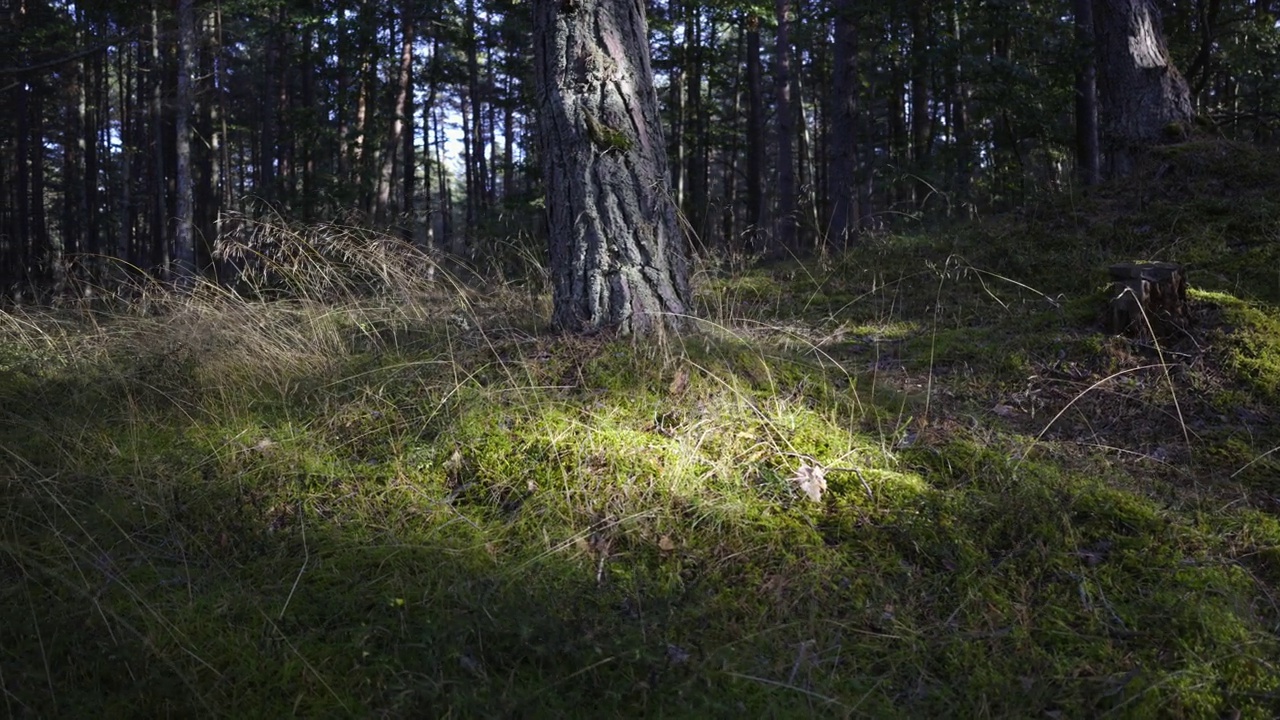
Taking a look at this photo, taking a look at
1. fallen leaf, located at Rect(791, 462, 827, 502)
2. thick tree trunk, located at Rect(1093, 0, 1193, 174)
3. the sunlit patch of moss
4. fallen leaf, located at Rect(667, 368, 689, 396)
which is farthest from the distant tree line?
the sunlit patch of moss

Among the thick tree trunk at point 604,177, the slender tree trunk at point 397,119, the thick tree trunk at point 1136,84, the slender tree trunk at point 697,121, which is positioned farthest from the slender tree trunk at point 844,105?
the slender tree trunk at point 397,119

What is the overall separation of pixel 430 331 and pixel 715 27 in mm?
19943

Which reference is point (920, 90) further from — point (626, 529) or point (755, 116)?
point (626, 529)

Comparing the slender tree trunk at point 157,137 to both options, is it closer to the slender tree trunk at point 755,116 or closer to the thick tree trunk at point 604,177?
the thick tree trunk at point 604,177

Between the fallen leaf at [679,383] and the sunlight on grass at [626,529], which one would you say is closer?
the sunlight on grass at [626,529]

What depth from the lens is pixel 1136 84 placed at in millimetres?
7461

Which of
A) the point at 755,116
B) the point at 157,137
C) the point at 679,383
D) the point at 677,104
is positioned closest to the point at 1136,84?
the point at 679,383

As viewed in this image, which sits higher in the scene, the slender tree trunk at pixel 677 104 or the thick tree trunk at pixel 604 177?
the slender tree trunk at pixel 677 104

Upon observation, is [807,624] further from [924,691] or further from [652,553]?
[652,553]

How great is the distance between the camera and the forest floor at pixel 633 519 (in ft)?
7.71

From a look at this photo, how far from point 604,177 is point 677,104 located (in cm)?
1967

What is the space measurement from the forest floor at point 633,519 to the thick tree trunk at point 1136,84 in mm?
3060

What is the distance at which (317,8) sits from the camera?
16.4 metres

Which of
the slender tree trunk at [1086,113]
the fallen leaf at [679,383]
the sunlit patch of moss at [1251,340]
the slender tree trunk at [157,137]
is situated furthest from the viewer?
the slender tree trunk at [157,137]
